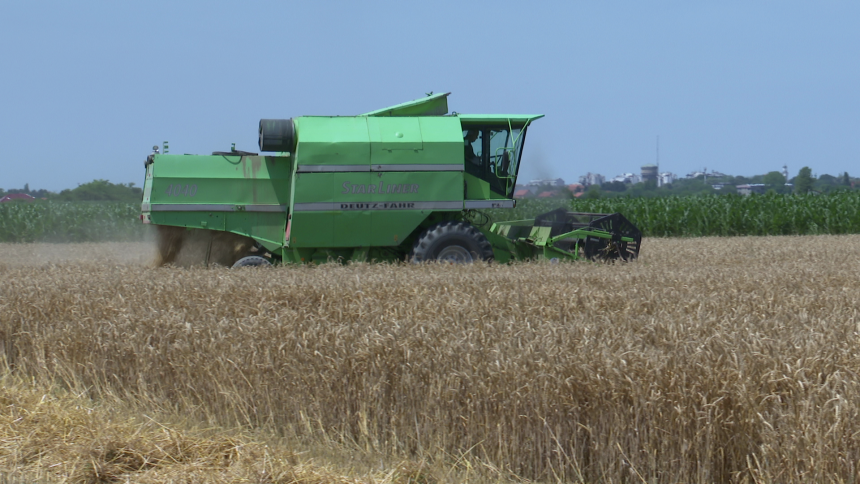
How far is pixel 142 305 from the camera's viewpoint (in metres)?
6.16

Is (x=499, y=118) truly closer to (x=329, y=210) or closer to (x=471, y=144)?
(x=471, y=144)

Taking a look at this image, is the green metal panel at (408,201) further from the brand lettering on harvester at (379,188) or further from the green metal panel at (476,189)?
the green metal panel at (476,189)

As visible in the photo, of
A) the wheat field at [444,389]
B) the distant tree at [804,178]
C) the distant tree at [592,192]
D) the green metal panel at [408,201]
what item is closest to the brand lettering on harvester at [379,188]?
the green metal panel at [408,201]

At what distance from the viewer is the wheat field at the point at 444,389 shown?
139 inches

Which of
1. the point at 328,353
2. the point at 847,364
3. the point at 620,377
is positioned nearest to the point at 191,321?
the point at 328,353

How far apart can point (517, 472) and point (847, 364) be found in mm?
1682

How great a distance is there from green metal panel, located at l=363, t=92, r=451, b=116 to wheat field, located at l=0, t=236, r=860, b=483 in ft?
16.0

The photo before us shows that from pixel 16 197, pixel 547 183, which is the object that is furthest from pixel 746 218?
pixel 16 197

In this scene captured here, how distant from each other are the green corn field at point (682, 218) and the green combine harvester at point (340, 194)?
44.7ft

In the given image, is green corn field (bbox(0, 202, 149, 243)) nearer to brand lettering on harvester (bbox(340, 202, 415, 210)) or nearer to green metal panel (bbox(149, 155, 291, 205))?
green metal panel (bbox(149, 155, 291, 205))

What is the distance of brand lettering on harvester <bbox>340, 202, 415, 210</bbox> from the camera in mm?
10016

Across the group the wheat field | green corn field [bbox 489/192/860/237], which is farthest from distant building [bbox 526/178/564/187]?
green corn field [bbox 489/192/860/237]

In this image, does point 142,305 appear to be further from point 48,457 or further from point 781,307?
point 781,307

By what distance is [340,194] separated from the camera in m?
10.0
